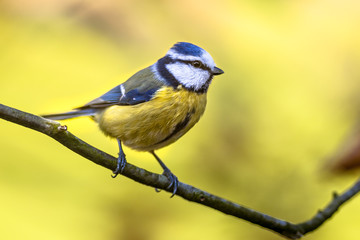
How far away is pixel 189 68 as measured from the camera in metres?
1.41

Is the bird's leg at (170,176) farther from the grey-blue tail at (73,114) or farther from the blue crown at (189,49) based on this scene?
the blue crown at (189,49)

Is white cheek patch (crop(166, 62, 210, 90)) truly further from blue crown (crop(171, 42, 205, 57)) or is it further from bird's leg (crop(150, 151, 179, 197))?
bird's leg (crop(150, 151, 179, 197))

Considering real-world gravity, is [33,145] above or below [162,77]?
below

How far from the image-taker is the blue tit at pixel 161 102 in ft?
4.50

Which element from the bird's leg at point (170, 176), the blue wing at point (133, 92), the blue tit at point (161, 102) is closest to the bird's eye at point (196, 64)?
the blue tit at point (161, 102)

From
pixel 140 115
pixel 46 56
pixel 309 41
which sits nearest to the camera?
pixel 140 115

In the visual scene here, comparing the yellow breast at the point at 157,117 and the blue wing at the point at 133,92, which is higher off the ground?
the blue wing at the point at 133,92

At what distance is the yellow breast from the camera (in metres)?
1.37

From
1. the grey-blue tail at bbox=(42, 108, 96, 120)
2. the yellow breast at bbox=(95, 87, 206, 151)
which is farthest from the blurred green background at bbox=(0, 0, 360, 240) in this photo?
the yellow breast at bbox=(95, 87, 206, 151)

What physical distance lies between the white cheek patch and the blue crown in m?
0.04

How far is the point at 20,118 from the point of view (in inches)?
33.9

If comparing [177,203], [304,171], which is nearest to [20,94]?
[177,203]

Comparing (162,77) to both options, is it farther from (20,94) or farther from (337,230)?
(337,230)

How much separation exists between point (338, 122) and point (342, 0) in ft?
1.51
